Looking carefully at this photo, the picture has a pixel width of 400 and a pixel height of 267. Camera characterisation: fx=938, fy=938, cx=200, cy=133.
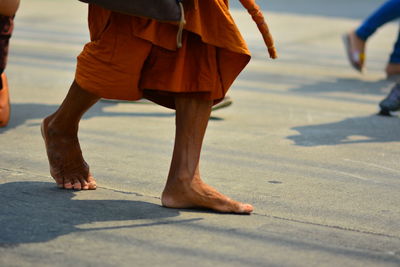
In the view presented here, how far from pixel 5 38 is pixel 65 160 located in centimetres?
149

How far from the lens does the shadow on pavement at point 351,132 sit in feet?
17.4

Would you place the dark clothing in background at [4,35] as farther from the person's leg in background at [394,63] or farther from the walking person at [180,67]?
the person's leg in background at [394,63]

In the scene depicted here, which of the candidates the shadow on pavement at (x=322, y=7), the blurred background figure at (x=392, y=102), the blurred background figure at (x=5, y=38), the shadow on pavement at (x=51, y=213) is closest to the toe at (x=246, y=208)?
the shadow on pavement at (x=51, y=213)

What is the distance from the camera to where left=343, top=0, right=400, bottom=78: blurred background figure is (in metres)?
7.54

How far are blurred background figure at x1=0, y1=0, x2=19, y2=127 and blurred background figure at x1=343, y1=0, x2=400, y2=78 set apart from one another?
11.0 ft

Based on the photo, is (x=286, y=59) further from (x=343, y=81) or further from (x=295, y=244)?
(x=295, y=244)

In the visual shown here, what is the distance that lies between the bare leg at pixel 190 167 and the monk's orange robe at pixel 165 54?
0.08 metres

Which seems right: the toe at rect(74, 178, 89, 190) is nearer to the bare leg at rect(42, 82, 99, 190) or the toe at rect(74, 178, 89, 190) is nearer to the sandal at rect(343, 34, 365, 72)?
the bare leg at rect(42, 82, 99, 190)

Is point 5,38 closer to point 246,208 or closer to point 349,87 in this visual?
point 246,208

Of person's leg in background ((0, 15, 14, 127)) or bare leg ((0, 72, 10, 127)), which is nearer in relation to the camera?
person's leg in background ((0, 15, 14, 127))

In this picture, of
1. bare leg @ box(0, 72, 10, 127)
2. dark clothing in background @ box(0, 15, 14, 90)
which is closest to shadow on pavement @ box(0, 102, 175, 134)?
bare leg @ box(0, 72, 10, 127)

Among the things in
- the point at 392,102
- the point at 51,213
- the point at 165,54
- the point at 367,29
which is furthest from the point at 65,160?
the point at 367,29

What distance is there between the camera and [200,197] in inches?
143

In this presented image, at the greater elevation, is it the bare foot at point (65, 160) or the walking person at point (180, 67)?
the walking person at point (180, 67)
